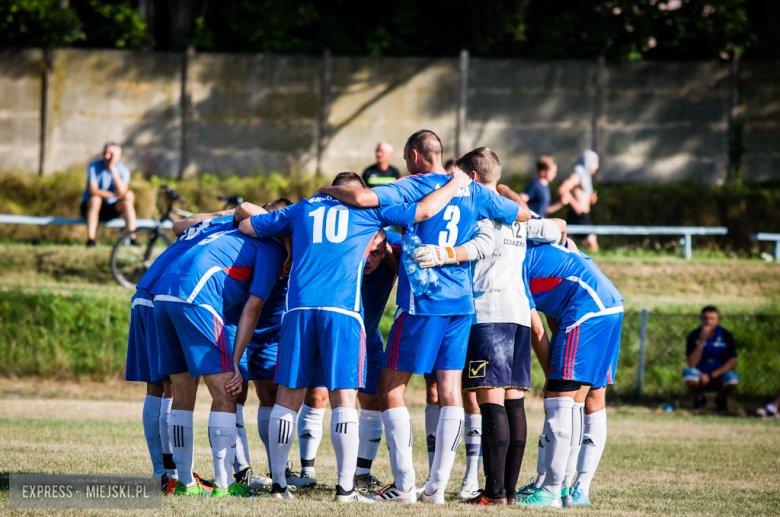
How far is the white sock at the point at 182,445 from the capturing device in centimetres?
543

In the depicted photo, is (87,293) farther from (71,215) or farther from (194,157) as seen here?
(194,157)

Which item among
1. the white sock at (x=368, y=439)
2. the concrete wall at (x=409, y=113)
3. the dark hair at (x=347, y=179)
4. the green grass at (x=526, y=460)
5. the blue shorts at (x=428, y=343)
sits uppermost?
the concrete wall at (x=409, y=113)

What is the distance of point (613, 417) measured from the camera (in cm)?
1059

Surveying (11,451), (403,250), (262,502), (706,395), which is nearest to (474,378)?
(403,250)

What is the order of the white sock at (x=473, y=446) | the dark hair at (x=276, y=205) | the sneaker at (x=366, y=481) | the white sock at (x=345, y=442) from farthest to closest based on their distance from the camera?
the sneaker at (x=366, y=481), the dark hair at (x=276, y=205), the white sock at (x=473, y=446), the white sock at (x=345, y=442)

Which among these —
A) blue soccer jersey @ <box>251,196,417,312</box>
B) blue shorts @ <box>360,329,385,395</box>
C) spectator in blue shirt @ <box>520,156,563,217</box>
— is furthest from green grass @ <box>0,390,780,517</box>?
spectator in blue shirt @ <box>520,156,563,217</box>

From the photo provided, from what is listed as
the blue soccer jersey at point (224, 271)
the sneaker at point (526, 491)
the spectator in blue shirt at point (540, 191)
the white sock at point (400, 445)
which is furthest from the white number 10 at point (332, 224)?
the spectator in blue shirt at point (540, 191)

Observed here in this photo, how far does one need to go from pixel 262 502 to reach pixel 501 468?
1.60 meters

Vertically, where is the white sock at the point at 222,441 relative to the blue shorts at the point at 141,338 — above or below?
below

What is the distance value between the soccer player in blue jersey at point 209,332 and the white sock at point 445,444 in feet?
4.14

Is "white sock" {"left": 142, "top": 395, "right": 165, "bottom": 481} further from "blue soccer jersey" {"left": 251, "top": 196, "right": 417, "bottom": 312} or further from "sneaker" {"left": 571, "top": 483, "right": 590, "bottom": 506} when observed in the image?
"sneaker" {"left": 571, "top": 483, "right": 590, "bottom": 506}

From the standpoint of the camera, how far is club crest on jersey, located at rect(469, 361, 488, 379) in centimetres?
555

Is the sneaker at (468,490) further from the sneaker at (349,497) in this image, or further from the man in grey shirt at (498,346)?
the sneaker at (349,497)

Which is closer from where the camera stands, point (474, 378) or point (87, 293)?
point (474, 378)
